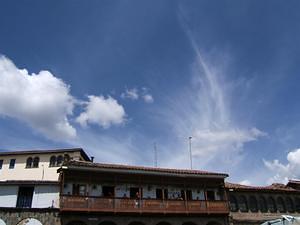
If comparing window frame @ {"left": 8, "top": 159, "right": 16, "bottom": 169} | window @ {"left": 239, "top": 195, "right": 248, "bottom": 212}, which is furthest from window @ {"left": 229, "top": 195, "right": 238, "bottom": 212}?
window frame @ {"left": 8, "top": 159, "right": 16, "bottom": 169}

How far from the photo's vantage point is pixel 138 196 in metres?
27.9

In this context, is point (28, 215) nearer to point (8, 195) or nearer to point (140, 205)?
point (8, 195)

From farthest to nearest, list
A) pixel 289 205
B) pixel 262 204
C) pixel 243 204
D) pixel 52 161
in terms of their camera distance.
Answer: pixel 52 161, pixel 289 205, pixel 262 204, pixel 243 204

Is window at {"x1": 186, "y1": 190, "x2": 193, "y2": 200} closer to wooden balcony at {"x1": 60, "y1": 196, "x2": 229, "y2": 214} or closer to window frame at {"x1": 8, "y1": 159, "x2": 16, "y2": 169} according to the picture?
wooden balcony at {"x1": 60, "y1": 196, "x2": 229, "y2": 214}

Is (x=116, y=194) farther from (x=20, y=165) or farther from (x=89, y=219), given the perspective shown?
(x=20, y=165)

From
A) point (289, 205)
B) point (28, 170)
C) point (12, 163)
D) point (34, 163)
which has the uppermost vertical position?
point (12, 163)

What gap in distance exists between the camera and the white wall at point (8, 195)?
84.5 ft

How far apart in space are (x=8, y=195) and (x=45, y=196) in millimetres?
2887

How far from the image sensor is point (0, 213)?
2414 cm

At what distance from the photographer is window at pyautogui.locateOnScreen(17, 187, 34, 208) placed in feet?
84.9

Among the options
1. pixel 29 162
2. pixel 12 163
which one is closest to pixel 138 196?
pixel 29 162

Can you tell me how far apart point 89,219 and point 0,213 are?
21.1 feet

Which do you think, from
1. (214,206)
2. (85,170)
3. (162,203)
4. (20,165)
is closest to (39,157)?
(20,165)

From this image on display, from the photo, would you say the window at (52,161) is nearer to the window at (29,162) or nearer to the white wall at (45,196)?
the window at (29,162)
